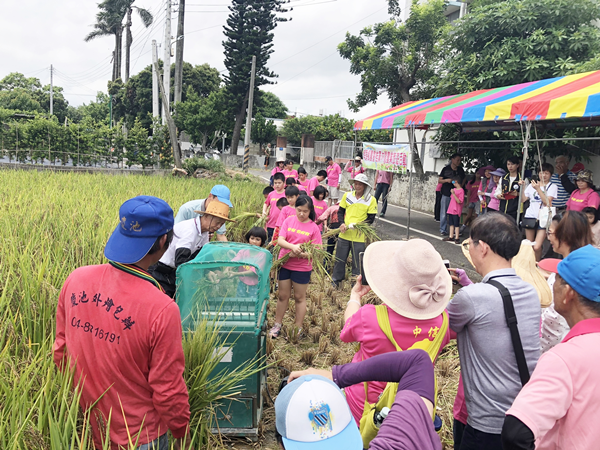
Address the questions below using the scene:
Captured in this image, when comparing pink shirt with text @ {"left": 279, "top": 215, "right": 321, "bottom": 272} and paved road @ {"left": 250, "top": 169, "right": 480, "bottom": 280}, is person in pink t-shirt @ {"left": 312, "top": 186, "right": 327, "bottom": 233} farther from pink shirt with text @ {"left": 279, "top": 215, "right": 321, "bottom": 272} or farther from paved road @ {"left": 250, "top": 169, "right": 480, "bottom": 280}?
paved road @ {"left": 250, "top": 169, "right": 480, "bottom": 280}

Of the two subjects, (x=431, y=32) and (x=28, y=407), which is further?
(x=431, y=32)

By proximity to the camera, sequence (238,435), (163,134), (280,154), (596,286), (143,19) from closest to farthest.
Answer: (596,286) < (238,435) < (163,134) < (280,154) < (143,19)

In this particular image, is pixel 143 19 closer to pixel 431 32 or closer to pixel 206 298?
pixel 431 32

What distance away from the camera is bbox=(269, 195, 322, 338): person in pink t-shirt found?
418cm

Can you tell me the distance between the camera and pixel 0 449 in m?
1.32

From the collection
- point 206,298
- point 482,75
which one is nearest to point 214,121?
point 482,75

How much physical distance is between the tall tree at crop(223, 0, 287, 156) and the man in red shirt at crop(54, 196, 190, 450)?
29.0m

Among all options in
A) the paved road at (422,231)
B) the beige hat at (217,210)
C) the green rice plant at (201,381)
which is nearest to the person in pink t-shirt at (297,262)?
the beige hat at (217,210)

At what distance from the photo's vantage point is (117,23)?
3922cm

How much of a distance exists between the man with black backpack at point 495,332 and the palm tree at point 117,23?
43.3 metres

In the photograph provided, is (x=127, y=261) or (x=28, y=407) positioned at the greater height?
(x=127, y=261)

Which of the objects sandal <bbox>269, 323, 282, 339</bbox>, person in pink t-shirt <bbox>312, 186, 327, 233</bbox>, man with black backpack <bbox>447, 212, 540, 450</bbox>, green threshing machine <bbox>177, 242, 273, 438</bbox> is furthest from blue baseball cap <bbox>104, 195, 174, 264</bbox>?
person in pink t-shirt <bbox>312, 186, 327, 233</bbox>

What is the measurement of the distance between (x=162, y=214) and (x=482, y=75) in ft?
33.1

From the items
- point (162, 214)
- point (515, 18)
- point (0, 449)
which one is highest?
point (515, 18)
